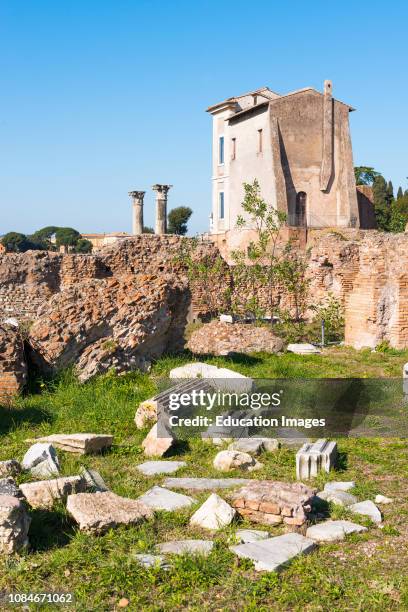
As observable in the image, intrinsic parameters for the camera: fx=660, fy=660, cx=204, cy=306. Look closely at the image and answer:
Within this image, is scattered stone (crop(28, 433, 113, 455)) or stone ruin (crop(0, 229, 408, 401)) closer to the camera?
scattered stone (crop(28, 433, 113, 455))

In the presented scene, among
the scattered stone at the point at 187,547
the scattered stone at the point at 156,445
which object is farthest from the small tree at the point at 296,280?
the scattered stone at the point at 187,547

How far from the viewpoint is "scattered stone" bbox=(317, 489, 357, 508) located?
15.1ft

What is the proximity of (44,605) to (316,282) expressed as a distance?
586 inches

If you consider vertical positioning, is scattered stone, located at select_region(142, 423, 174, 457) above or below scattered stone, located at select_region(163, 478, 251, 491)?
above

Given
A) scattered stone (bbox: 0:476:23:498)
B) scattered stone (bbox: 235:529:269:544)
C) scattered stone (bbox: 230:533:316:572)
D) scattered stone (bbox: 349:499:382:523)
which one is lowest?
scattered stone (bbox: 349:499:382:523)

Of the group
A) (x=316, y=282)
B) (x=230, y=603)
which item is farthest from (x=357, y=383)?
(x=316, y=282)

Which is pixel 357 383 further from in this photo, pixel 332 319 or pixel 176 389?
pixel 332 319

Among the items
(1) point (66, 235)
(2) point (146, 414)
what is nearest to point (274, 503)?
(2) point (146, 414)

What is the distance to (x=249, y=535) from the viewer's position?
13.2 ft

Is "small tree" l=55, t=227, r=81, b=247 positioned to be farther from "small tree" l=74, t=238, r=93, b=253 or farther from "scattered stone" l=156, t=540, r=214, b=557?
"scattered stone" l=156, t=540, r=214, b=557

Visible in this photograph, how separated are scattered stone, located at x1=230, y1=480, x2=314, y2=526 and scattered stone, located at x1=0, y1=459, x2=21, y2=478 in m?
1.65

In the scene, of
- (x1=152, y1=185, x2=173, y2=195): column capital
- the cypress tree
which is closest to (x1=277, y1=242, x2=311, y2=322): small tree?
(x1=152, y1=185, x2=173, y2=195): column capital

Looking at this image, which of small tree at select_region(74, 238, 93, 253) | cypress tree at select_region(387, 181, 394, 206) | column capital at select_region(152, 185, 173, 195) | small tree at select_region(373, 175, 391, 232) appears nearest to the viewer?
column capital at select_region(152, 185, 173, 195)

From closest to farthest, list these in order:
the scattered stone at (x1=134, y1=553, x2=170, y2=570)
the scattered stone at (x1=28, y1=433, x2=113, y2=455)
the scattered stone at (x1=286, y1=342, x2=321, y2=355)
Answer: the scattered stone at (x1=134, y1=553, x2=170, y2=570) → the scattered stone at (x1=28, y1=433, x2=113, y2=455) → the scattered stone at (x1=286, y1=342, x2=321, y2=355)
